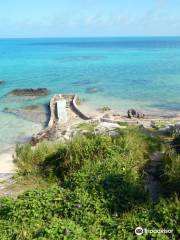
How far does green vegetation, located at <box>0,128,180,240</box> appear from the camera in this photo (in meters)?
5.71

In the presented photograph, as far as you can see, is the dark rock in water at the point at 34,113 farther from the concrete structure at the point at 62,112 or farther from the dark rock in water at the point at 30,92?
the dark rock in water at the point at 30,92

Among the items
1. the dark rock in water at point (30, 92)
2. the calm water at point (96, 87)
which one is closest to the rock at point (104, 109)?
the calm water at point (96, 87)

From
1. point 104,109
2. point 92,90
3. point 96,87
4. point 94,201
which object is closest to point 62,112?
point 104,109

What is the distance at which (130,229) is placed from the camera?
5664mm

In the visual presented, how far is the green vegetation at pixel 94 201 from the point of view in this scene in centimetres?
571

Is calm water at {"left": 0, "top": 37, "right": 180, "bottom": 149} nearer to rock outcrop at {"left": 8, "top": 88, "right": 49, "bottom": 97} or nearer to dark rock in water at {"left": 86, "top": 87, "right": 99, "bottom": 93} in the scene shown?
dark rock in water at {"left": 86, "top": 87, "right": 99, "bottom": 93}

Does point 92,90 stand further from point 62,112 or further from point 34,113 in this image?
point 62,112

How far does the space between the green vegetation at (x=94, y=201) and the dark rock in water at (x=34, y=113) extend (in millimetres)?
12141

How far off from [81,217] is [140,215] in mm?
1153

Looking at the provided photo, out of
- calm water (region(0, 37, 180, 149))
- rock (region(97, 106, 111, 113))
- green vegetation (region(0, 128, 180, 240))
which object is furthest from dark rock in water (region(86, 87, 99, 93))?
green vegetation (region(0, 128, 180, 240))

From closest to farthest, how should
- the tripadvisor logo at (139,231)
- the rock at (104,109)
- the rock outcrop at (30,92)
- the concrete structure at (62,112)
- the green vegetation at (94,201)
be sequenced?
the tripadvisor logo at (139,231) → the green vegetation at (94,201) → the concrete structure at (62,112) → the rock at (104,109) → the rock outcrop at (30,92)

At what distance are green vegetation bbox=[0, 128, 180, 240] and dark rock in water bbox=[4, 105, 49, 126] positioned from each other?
478 inches

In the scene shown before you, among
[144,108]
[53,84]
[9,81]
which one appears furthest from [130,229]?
[9,81]

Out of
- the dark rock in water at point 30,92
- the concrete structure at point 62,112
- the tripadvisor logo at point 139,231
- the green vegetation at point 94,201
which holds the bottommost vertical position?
the tripadvisor logo at point 139,231
